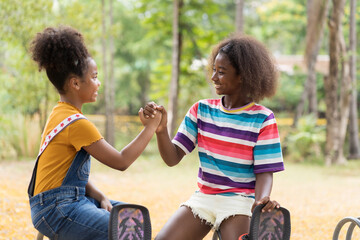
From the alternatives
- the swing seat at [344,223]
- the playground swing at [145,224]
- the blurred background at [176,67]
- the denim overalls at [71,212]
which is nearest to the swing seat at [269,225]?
the playground swing at [145,224]

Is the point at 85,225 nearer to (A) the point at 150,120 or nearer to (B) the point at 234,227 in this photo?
(A) the point at 150,120

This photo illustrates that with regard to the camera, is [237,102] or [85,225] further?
[237,102]

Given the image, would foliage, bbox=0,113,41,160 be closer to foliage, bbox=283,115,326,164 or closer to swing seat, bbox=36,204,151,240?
foliage, bbox=283,115,326,164

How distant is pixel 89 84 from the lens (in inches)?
96.0

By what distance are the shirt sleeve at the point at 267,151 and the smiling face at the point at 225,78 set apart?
288 millimetres

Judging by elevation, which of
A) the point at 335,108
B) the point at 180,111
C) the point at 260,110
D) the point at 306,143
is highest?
the point at 260,110

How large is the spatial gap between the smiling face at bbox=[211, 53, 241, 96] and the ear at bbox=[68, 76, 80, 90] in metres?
0.80

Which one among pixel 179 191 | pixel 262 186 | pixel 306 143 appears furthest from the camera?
pixel 306 143

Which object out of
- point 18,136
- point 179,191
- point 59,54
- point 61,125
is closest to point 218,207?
point 61,125

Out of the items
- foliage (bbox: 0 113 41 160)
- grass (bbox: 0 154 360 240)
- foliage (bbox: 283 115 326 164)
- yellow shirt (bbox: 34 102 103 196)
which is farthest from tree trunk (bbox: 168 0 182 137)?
yellow shirt (bbox: 34 102 103 196)

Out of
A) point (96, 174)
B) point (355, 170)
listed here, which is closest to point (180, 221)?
point (96, 174)

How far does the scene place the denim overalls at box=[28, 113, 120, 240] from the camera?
221cm

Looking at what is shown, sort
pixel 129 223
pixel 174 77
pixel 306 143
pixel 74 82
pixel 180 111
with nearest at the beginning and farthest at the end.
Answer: pixel 129 223 < pixel 74 82 < pixel 174 77 < pixel 306 143 < pixel 180 111

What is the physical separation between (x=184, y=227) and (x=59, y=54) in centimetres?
116
